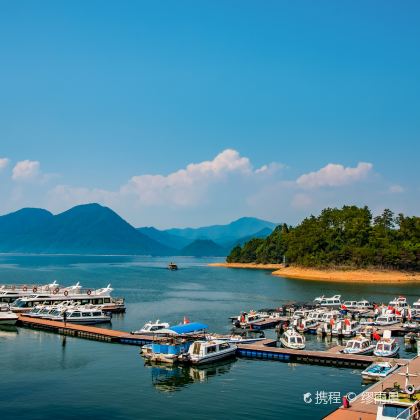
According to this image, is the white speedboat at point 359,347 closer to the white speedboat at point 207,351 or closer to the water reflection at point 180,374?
the water reflection at point 180,374

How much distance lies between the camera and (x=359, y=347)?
5472 cm

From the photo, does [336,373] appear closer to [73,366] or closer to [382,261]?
[73,366]

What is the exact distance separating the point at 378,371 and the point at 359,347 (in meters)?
9.21

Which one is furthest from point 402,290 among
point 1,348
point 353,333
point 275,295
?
point 1,348

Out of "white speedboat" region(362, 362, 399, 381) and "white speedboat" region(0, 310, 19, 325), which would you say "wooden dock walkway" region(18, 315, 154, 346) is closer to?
"white speedboat" region(0, 310, 19, 325)

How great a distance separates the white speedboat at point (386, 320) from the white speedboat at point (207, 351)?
3059 cm

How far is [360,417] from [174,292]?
104519 millimetres

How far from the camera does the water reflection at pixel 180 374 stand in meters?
44.4

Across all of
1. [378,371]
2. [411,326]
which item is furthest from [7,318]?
[411,326]

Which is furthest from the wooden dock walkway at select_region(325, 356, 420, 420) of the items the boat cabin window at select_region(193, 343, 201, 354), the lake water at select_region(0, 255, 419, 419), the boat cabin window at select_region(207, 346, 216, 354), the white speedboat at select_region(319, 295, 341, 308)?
the white speedboat at select_region(319, 295, 341, 308)

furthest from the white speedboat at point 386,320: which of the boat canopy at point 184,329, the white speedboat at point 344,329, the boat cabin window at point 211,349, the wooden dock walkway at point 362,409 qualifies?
the wooden dock walkway at point 362,409

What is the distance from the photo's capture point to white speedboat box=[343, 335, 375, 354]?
54.2 metres

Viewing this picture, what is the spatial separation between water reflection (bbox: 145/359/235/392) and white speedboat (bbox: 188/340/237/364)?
611 millimetres

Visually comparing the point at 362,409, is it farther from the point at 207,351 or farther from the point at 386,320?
the point at 386,320
